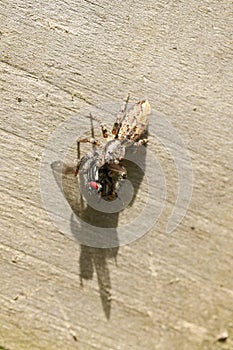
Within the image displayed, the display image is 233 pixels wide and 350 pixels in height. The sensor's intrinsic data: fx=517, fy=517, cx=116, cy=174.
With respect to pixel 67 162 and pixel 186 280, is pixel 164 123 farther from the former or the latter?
pixel 186 280

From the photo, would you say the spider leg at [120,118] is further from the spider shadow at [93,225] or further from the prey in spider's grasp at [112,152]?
the spider shadow at [93,225]

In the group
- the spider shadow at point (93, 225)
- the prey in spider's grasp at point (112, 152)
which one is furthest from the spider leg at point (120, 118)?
the spider shadow at point (93, 225)

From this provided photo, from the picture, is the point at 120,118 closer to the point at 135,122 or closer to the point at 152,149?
the point at 135,122

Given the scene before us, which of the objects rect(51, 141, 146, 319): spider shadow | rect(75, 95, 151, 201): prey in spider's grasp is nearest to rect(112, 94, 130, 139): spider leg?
rect(75, 95, 151, 201): prey in spider's grasp

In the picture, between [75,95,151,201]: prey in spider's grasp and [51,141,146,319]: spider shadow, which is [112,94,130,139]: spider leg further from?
[51,141,146,319]: spider shadow

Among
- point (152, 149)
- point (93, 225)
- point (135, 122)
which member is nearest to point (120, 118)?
point (135, 122)

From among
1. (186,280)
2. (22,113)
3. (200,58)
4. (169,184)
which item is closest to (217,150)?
(169,184)
